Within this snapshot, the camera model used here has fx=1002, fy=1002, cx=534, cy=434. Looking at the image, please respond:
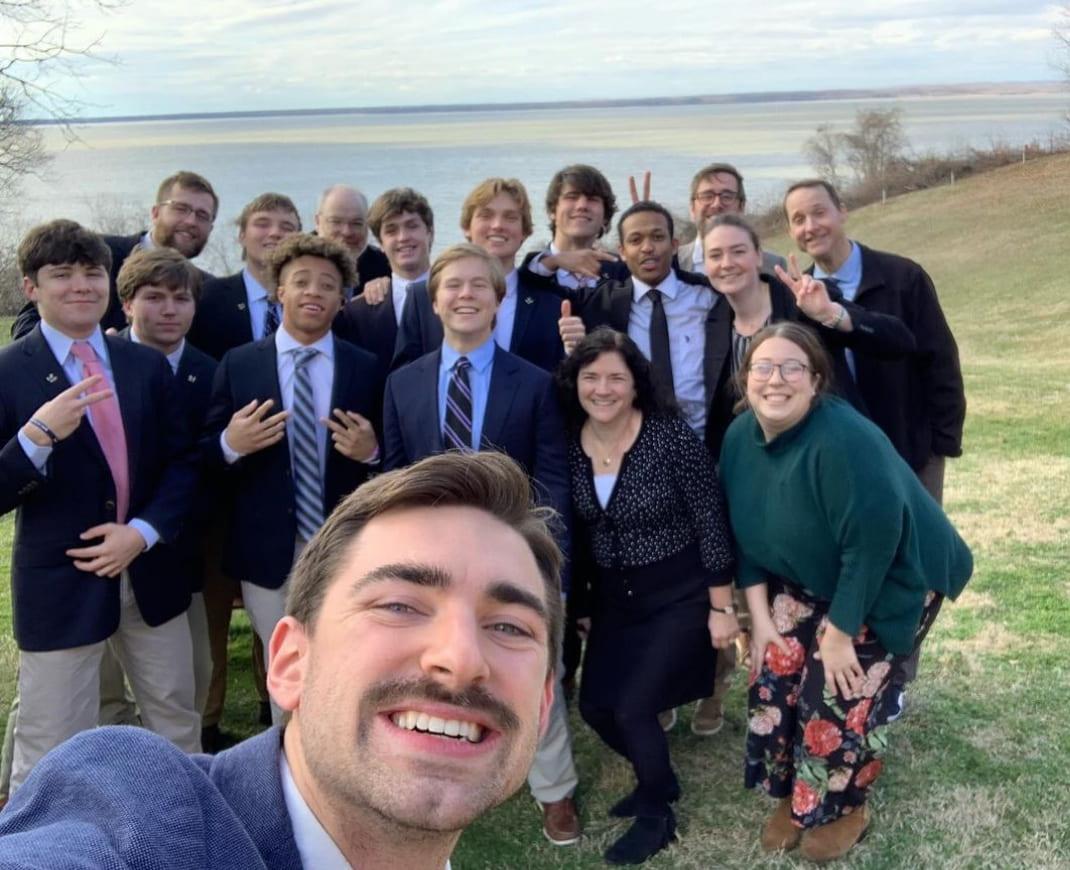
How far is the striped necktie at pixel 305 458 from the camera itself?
4121 mm

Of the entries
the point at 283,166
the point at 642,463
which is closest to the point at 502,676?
the point at 642,463

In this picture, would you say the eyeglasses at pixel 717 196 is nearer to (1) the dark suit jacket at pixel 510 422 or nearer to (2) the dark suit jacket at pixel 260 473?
(1) the dark suit jacket at pixel 510 422

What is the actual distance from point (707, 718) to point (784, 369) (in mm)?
2006

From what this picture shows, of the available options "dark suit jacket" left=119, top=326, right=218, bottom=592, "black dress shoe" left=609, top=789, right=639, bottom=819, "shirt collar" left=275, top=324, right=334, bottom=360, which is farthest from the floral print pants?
"dark suit jacket" left=119, top=326, right=218, bottom=592

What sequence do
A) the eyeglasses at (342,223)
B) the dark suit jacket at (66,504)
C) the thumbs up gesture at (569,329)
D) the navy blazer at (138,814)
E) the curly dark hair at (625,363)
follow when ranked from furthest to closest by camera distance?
the eyeglasses at (342,223)
the thumbs up gesture at (569,329)
the curly dark hair at (625,363)
the dark suit jacket at (66,504)
the navy blazer at (138,814)

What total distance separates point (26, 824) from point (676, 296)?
3649 millimetres

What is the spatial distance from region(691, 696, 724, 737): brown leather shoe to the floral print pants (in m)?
0.87

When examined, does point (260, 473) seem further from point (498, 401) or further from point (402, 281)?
point (402, 281)

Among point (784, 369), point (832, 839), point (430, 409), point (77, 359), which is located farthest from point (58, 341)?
point (832, 839)

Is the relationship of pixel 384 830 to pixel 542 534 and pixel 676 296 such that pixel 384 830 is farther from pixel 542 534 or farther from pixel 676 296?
pixel 676 296

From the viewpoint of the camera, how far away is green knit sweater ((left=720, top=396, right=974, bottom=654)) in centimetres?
346

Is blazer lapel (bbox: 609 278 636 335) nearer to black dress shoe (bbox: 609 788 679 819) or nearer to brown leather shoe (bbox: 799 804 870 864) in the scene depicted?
black dress shoe (bbox: 609 788 679 819)

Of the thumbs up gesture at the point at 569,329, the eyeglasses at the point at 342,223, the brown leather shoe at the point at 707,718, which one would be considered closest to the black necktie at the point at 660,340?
the thumbs up gesture at the point at 569,329

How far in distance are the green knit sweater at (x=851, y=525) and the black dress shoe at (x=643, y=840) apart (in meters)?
1.10
